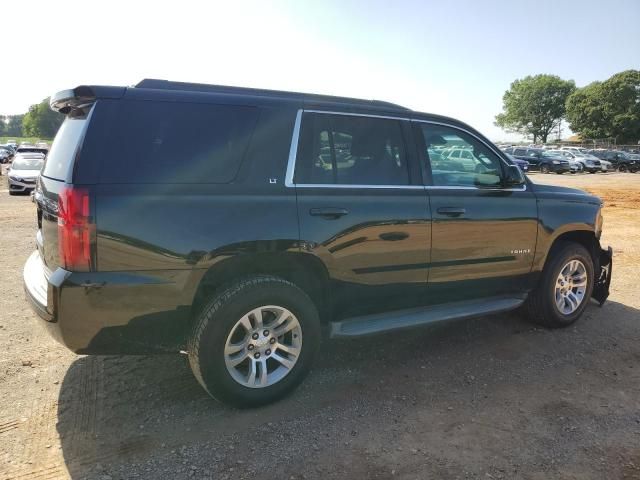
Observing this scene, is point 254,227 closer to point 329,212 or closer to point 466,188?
point 329,212

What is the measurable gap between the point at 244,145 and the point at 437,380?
7.15ft

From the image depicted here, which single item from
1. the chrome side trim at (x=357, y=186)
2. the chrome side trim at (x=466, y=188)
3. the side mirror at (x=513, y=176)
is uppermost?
the side mirror at (x=513, y=176)

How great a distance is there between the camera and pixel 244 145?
3.21 meters

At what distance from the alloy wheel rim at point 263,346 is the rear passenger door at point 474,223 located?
4.06 feet

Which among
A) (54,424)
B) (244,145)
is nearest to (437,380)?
(244,145)

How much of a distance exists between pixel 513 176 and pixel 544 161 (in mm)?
35268

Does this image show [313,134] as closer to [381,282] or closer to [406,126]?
[406,126]

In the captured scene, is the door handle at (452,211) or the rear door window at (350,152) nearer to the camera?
the rear door window at (350,152)

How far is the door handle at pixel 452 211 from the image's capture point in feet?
12.6

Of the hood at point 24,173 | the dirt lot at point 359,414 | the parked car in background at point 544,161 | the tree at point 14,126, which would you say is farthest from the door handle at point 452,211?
the tree at point 14,126

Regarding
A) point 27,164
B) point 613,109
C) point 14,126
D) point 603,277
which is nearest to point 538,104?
point 613,109

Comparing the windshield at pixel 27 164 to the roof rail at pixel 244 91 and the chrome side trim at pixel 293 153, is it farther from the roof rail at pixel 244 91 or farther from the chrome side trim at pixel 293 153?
the chrome side trim at pixel 293 153

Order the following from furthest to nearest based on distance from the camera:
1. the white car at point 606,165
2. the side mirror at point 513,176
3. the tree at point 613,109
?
the tree at point 613,109 → the white car at point 606,165 → the side mirror at point 513,176

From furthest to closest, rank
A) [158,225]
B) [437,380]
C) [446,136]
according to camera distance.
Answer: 1. [446,136]
2. [437,380]
3. [158,225]
